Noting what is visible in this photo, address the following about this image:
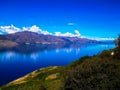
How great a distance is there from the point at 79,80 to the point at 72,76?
0.96 metres

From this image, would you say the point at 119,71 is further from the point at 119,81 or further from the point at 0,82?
the point at 0,82

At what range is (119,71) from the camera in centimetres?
2192

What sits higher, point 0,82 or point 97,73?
point 97,73

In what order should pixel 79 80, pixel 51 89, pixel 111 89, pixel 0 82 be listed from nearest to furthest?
1. pixel 111 89
2. pixel 79 80
3. pixel 51 89
4. pixel 0 82

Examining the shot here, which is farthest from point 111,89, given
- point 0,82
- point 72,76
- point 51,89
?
point 0,82

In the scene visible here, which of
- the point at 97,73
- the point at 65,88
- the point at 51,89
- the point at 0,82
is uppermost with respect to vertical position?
the point at 97,73

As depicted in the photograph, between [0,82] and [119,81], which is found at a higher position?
[119,81]

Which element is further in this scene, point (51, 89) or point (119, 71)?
point (51, 89)

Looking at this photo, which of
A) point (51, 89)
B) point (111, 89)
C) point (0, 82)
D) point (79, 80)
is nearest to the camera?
point (111, 89)

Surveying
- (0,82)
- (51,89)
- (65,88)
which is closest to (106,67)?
(65,88)

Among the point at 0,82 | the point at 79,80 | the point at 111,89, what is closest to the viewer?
the point at 111,89

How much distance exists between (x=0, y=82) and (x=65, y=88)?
90180mm

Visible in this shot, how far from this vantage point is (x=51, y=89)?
34656mm

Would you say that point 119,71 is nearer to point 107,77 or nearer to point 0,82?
point 107,77
